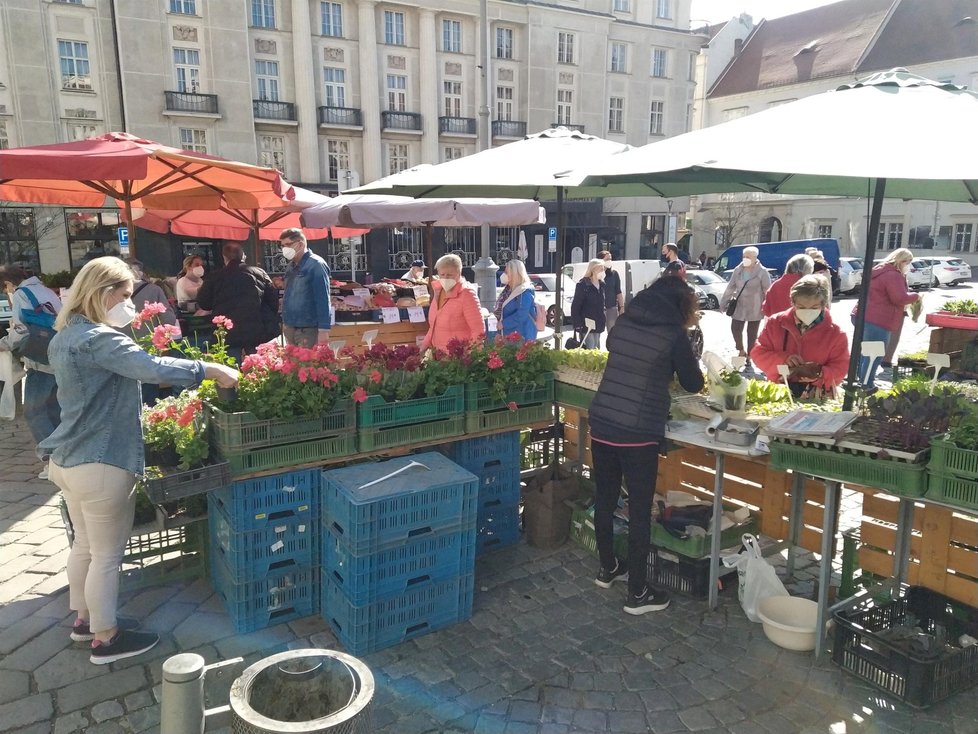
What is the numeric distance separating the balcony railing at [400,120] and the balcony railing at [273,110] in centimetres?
385

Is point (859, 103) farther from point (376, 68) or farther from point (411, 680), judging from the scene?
point (376, 68)

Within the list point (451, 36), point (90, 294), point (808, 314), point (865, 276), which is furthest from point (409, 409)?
point (451, 36)

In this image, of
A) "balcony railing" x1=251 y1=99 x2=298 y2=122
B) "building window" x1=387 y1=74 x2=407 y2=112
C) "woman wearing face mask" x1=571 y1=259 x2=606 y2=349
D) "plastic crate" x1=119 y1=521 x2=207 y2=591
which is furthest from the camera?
"building window" x1=387 y1=74 x2=407 y2=112

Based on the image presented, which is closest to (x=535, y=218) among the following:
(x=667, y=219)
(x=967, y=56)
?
(x=667, y=219)

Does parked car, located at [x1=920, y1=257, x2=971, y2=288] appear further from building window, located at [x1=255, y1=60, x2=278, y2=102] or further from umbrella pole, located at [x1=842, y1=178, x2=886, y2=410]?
umbrella pole, located at [x1=842, y1=178, x2=886, y2=410]

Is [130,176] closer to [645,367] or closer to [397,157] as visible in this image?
[645,367]

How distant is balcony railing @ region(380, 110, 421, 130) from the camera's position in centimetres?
2991

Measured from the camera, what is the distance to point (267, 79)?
2803 cm

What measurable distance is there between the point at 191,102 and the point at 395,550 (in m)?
26.9

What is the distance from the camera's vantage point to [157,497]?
3.44 meters

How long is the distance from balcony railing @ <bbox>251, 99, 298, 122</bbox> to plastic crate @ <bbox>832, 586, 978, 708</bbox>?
2869cm

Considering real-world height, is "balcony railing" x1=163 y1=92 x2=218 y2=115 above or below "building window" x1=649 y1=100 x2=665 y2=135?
below

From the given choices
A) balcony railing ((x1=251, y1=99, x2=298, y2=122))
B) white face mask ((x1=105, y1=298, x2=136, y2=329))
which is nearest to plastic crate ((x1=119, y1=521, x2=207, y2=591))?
Result: white face mask ((x1=105, y1=298, x2=136, y2=329))

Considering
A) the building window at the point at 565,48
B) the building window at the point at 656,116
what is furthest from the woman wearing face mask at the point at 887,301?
the building window at the point at 656,116
